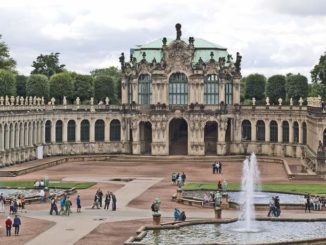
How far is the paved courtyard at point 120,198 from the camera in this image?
184 feet

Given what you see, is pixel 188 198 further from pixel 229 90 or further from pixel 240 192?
pixel 229 90

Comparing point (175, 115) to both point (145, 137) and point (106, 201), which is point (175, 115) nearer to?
point (145, 137)

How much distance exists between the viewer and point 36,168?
103188 mm

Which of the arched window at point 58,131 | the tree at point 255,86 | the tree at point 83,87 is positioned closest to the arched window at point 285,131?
the tree at point 255,86

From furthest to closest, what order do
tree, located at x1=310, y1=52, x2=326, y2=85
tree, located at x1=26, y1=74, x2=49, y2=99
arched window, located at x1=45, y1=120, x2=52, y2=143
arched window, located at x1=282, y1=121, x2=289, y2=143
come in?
tree, located at x1=26, y1=74, x2=49, y2=99
tree, located at x1=310, y1=52, x2=326, y2=85
arched window, located at x1=45, y1=120, x2=52, y2=143
arched window, located at x1=282, y1=121, x2=289, y2=143

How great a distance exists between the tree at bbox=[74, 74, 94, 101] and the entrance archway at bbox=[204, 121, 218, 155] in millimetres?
27171

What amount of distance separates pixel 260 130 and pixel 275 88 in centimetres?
1989

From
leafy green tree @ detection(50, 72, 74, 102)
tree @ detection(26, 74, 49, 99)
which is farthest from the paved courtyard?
leafy green tree @ detection(50, 72, 74, 102)

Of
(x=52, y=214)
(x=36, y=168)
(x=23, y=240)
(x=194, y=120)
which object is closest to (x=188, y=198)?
(x=52, y=214)

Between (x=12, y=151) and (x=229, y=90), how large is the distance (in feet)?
122

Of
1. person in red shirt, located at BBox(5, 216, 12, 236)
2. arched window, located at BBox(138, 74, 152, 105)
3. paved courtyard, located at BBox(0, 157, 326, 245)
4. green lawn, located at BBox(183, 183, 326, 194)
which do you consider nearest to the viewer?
person in red shirt, located at BBox(5, 216, 12, 236)

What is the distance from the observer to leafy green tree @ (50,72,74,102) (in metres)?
144

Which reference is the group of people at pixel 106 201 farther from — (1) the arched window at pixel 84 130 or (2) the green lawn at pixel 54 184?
(1) the arched window at pixel 84 130

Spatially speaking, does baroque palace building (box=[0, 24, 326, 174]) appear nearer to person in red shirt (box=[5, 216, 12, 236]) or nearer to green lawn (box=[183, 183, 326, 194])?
green lawn (box=[183, 183, 326, 194])
